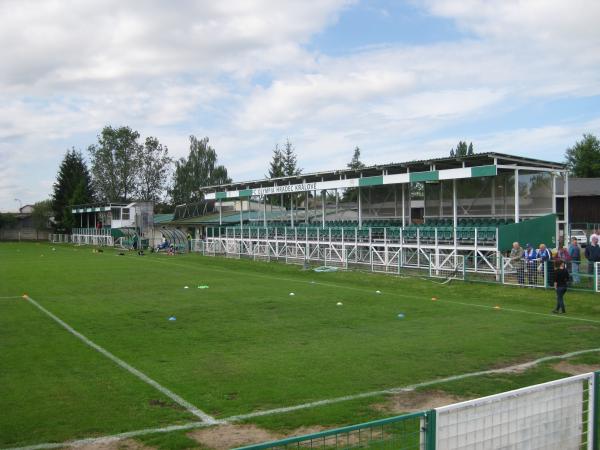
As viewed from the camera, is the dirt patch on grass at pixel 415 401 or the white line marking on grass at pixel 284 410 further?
the dirt patch on grass at pixel 415 401

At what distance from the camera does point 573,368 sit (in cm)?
1065

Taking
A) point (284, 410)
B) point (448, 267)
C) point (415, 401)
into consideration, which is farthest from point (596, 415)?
point (448, 267)

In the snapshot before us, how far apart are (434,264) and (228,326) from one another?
15.0 metres

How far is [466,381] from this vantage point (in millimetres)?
9594

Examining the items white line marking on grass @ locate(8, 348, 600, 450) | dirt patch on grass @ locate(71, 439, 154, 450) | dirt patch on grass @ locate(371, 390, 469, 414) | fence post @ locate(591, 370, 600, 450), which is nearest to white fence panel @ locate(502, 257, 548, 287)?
white line marking on grass @ locate(8, 348, 600, 450)

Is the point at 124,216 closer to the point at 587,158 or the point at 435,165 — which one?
the point at 435,165

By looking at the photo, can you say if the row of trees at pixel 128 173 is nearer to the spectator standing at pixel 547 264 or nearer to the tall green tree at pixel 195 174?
the tall green tree at pixel 195 174

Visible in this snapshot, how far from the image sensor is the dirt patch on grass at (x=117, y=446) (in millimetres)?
6773

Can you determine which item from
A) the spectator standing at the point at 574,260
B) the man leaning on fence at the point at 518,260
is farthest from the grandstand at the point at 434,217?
the spectator standing at the point at 574,260

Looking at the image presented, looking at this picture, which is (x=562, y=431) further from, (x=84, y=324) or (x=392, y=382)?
(x=84, y=324)

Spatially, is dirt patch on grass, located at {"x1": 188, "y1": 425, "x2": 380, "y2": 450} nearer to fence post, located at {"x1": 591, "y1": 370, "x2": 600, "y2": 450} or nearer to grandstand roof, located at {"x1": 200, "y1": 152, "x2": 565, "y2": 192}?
fence post, located at {"x1": 591, "y1": 370, "x2": 600, "y2": 450}

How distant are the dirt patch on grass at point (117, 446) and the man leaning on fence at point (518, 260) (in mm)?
18592

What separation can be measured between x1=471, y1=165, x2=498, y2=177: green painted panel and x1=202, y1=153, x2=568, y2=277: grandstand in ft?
0.15

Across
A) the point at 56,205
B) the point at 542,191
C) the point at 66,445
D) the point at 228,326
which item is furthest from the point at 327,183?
the point at 56,205
